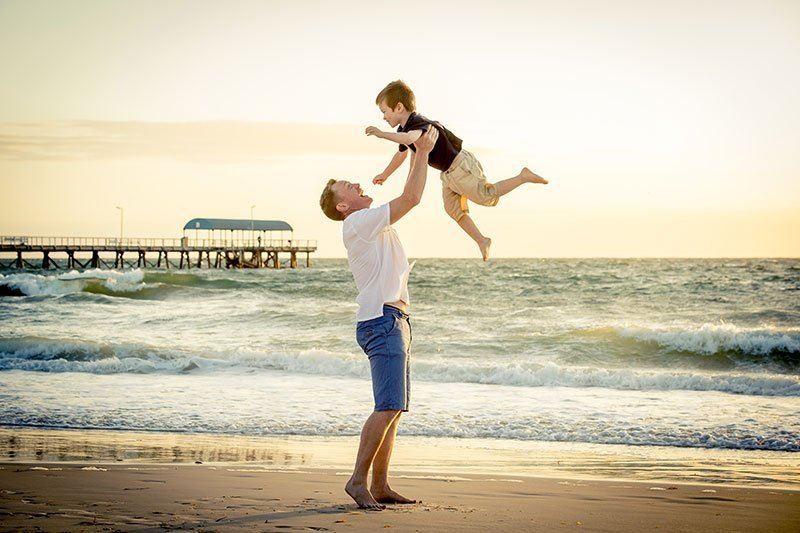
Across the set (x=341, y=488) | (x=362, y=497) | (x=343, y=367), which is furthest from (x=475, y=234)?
(x=343, y=367)

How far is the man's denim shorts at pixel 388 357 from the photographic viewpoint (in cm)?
511

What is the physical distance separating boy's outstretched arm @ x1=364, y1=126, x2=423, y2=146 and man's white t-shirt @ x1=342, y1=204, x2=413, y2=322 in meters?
0.46

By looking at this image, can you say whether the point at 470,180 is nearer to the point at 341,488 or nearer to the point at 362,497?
the point at 362,497

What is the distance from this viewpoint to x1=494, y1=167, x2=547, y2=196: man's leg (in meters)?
5.35

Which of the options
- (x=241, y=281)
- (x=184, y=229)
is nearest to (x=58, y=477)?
(x=241, y=281)

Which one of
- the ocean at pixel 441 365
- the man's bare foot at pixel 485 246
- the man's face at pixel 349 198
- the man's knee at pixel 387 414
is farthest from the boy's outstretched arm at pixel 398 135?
the ocean at pixel 441 365

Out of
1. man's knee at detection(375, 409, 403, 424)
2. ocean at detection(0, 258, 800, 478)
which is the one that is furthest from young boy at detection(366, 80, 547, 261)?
ocean at detection(0, 258, 800, 478)

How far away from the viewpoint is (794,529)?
17.0 ft

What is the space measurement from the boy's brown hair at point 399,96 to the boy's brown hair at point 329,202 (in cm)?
62

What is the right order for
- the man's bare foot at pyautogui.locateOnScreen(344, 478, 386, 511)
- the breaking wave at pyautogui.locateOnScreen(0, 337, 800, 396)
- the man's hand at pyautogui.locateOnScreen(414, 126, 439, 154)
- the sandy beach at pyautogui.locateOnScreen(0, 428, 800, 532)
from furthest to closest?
the breaking wave at pyautogui.locateOnScreen(0, 337, 800, 396)
the man's bare foot at pyautogui.locateOnScreen(344, 478, 386, 511)
the sandy beach at pyautogui.locateOnScreen(0, 428, 800, 532)
the man's hand at pyautogui.locateOnScreen(414, 126, 439, 154)

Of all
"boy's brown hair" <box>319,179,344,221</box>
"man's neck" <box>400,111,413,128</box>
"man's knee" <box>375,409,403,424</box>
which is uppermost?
"man's neck" <box>400,111,413,128</box>

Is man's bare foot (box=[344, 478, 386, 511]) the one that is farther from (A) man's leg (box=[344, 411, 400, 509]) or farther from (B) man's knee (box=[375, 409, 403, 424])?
(B) man's knee (box=[375, 409, 403, 424])

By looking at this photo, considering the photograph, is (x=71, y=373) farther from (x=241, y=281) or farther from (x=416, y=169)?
(x=241, y=281)

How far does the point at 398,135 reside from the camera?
476 cm
